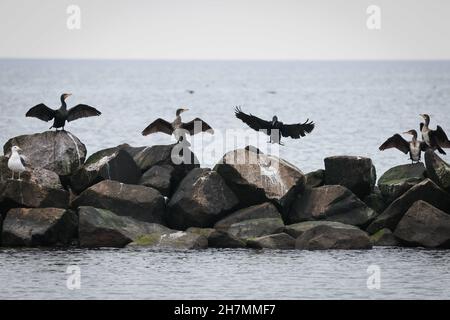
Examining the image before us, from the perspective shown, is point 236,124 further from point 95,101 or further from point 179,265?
point 179,265

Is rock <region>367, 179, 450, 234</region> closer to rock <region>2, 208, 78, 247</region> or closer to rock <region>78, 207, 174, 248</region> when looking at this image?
rock <region>78, 207, 174, 248</region>

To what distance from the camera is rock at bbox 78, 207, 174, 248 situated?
28.6 m

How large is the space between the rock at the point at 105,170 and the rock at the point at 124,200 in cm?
59

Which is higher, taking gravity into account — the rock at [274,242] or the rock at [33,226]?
the rock at [33,226]

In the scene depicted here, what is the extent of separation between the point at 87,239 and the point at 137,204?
5.34 ft

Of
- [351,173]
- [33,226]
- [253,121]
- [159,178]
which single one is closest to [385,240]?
[351,173]

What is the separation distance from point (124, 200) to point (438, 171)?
7.62 m

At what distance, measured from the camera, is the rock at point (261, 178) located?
29625 mm

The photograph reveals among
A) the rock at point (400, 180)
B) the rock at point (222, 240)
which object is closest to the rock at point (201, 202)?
the rock at point (222, 240)

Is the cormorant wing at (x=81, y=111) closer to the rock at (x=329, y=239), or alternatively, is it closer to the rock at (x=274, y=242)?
the rock at (x=274, y=242)

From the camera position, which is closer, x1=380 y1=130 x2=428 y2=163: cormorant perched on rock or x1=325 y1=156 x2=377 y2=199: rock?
x1=325 y1=156 x2=377 y2=199: rock

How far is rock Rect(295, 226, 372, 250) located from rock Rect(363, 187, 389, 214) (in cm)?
188

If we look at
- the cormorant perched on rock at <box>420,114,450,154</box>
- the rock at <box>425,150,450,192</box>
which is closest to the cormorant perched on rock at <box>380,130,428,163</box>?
the cormorant perched on rock at <box>420,114,450,154</box>
